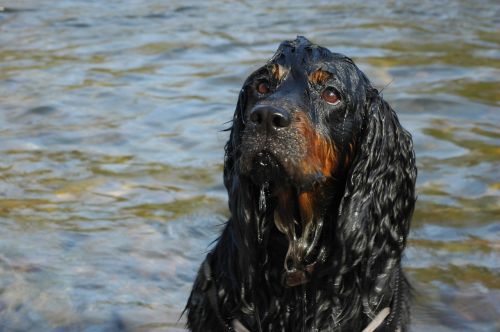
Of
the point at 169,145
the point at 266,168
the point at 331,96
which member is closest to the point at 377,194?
the point at 331,96

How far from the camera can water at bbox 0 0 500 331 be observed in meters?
5.75

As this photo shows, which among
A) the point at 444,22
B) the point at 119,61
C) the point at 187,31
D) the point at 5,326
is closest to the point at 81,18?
the point at 187,31

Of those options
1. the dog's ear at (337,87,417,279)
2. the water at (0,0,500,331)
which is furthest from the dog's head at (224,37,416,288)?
the water at (0,0,500,331)

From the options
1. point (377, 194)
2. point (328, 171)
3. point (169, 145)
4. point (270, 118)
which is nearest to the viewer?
point (270, 118)

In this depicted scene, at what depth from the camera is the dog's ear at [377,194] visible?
13.3 ft

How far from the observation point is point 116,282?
5844 millimetres

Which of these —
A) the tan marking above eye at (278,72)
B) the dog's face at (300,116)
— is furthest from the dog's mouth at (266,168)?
the tan marking above eye at (278,72)

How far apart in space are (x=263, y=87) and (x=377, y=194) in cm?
69

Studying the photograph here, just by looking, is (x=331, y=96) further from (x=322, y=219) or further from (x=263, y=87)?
(x=322, y=219)

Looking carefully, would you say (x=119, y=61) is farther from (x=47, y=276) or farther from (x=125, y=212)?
Result: (x=47, y=276)

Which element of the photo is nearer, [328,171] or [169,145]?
[328,171]

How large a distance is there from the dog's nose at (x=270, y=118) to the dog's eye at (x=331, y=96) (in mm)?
342

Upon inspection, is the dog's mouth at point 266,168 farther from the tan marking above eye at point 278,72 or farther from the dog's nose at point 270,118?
the tan marking above eye at point 278,72

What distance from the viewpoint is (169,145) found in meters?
8.38
